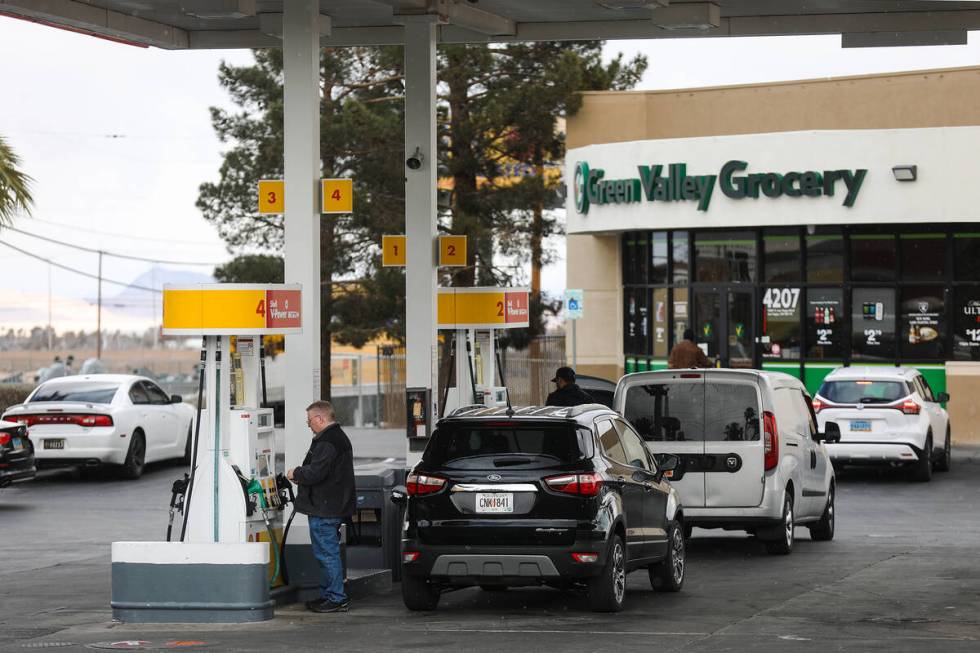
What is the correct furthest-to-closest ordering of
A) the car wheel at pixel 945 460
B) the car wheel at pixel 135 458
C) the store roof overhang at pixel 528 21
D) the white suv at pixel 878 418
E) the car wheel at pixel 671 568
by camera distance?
1. the car wheel at pixel 945 460
2. the car wheel at pixel 135 458
3. the white suv at pixel 878 418
4. the store roof overhang at pixel 528 21
5. the car wheel at pixel 671 568

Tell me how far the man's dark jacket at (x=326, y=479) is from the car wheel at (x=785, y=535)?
5.47 m

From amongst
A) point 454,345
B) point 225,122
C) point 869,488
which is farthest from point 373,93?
point 454,345

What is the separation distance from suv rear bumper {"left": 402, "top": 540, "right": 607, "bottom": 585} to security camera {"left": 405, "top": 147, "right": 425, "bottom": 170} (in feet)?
20.3

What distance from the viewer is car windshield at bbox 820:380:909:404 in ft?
78.9

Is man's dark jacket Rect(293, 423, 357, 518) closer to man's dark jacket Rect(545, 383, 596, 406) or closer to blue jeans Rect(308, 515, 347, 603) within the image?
blue jeans Rect(308, 515, 347, 603)

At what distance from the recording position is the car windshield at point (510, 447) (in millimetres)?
12039

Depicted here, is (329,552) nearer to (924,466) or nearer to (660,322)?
(924,466)

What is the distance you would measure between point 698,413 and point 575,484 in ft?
14.8

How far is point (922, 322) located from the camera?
31781mm

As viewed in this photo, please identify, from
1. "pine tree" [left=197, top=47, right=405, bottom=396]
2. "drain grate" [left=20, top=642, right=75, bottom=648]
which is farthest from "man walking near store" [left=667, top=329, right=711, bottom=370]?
"pine tree" [left=197, top=47, right=405, bottom=396]

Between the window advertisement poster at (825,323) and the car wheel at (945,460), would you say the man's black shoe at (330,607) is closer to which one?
the car wheel at (945,460)

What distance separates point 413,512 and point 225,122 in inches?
1226

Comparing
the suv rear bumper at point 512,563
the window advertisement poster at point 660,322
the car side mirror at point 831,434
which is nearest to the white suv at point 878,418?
the car side mirror at point 831,434

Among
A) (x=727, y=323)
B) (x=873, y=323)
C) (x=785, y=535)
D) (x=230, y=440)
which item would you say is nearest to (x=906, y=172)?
(x=873, y=323)
